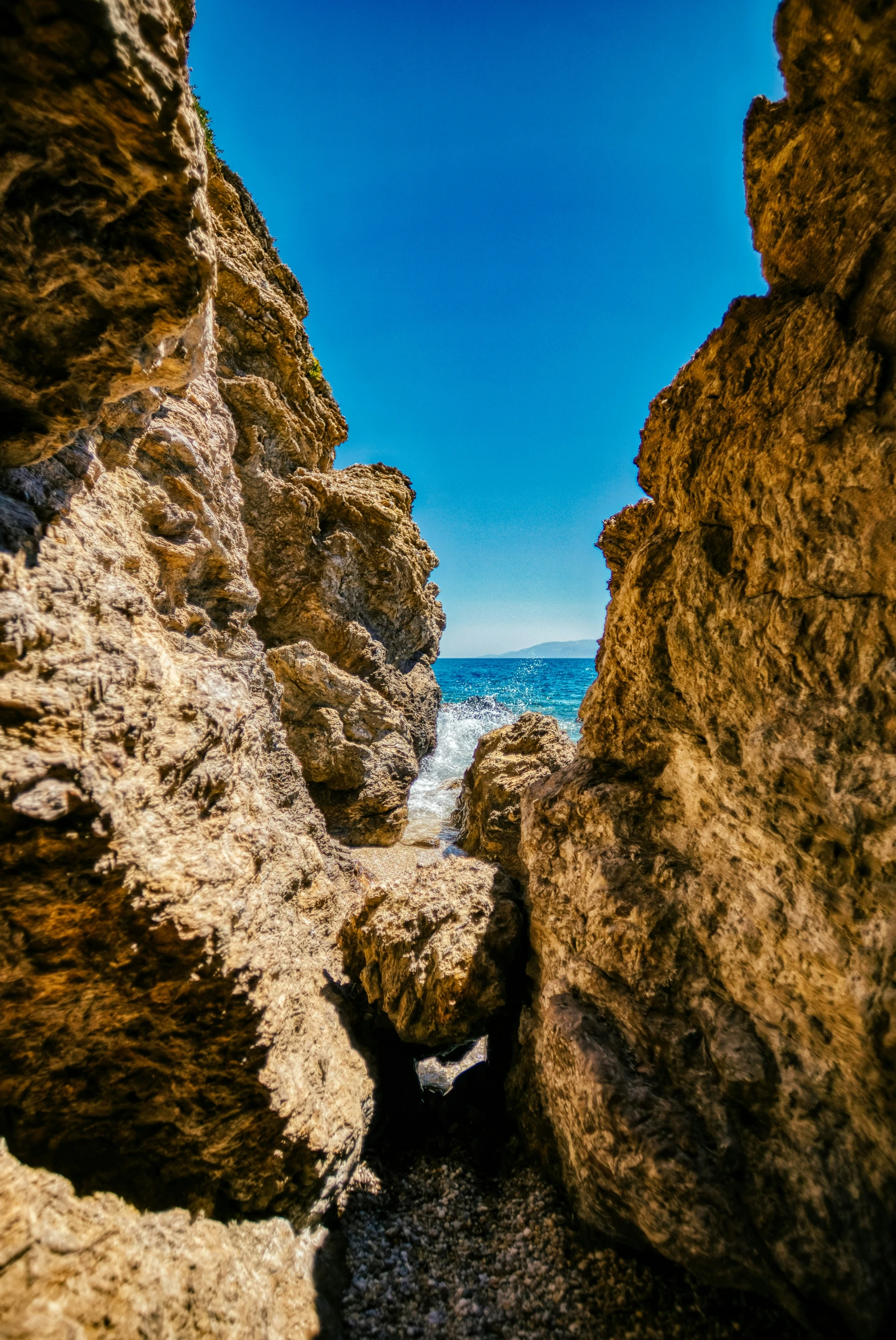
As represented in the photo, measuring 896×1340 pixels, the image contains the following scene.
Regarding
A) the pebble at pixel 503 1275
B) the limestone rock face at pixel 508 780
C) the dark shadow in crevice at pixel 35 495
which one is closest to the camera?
the dark shadow in crevice at pixel 35 495

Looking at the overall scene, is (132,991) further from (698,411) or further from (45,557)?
(698,411)

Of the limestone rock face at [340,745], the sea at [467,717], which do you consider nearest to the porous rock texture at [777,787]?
the sea at [467,717]

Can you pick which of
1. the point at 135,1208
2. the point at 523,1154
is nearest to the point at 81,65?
the point at 135,1208

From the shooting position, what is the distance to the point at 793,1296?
319cm

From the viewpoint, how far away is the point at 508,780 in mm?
10836

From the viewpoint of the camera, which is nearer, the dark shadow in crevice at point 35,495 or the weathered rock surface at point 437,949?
the dark shadow in crevice at point 35,495

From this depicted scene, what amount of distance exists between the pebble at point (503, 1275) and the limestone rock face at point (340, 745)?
901 cm

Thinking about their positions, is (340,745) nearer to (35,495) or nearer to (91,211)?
(35,495)

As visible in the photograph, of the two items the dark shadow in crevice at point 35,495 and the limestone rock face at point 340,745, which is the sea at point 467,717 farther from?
the dark shadow in crevice at point 35,495

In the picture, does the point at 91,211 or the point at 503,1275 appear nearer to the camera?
the point at 91,211

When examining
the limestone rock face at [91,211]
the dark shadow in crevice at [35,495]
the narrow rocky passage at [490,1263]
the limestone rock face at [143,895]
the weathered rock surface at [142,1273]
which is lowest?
the narrow rocky passage at [490,1263]

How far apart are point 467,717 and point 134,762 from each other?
3597cm

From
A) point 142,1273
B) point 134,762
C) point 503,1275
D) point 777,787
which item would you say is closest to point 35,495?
point 134,762

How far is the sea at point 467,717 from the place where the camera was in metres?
17.7
